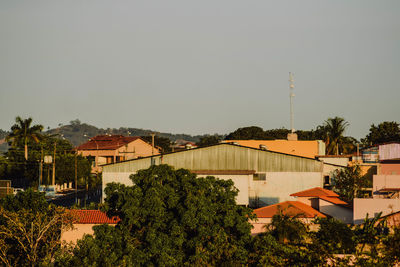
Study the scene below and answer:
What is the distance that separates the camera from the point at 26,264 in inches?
1227

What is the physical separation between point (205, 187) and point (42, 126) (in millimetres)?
69680

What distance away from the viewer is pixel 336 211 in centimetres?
4284

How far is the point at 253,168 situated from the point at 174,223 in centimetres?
2554

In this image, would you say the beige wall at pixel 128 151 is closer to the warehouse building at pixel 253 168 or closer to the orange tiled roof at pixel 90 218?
the warehouse building at pixel 253 168

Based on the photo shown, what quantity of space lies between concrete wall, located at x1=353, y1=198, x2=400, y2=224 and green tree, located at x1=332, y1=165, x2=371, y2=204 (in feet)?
49.1

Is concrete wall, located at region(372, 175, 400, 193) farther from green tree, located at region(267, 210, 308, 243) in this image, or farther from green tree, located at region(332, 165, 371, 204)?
green tree, located at region(267, 210, 308, 243)

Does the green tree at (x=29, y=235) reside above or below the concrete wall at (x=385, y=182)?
below

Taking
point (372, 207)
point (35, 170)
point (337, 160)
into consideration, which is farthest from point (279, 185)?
point (35, 170)

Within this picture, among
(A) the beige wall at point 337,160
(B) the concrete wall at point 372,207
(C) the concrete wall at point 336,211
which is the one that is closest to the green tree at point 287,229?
(B) the concrete wall at point 372,207

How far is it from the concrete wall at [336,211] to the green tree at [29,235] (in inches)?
820

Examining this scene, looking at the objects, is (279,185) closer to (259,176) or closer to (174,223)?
(259,176)

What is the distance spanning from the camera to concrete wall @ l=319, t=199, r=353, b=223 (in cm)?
4191

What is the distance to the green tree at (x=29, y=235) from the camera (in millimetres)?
31906

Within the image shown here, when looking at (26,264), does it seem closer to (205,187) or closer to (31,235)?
(31,235)
